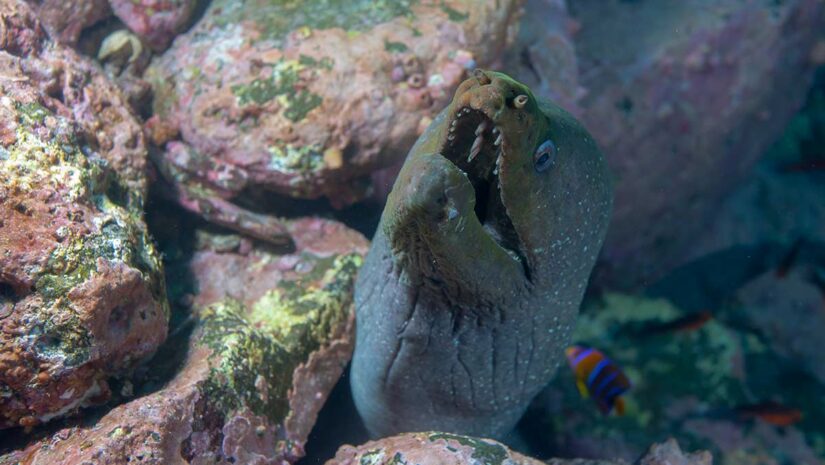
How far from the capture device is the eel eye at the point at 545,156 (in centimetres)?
165

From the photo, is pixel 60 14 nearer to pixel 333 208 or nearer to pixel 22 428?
pixel 333 208

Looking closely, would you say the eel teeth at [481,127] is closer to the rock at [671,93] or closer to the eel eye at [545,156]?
the eel eye at [545,156]

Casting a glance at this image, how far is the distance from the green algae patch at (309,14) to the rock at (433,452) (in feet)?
7.22

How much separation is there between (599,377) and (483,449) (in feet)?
5.78

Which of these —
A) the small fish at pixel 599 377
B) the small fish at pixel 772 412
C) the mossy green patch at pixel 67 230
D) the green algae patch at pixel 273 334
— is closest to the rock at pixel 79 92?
the mossy green patch at pixel 67 230

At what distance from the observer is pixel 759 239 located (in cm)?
570

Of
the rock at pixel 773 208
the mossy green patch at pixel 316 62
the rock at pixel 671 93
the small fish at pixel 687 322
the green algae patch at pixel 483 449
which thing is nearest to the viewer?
the green algae patch at pixel 483 449

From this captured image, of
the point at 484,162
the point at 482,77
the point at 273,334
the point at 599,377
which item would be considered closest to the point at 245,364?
the point at 273,334

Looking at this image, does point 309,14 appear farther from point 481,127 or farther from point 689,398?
point 689,398

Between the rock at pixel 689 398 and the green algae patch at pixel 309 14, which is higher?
the green algae patch at pixel 309 14

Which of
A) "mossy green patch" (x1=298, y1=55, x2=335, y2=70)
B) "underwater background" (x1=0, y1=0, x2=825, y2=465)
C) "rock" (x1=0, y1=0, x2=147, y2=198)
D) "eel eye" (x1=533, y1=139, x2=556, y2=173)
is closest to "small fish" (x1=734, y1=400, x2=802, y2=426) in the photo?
"underwater background" (x1=0, y1=0, x2=825, y2=465)

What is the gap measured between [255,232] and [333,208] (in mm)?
530

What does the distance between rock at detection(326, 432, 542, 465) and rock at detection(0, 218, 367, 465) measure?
20.1 inches

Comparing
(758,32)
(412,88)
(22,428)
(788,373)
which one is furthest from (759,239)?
(22,428)
